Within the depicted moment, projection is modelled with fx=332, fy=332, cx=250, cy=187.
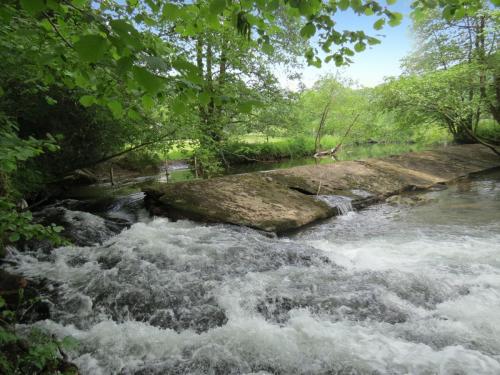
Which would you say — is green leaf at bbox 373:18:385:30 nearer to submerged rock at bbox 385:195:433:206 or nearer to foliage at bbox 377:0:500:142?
submerged rock at bbox 385:195:433:206

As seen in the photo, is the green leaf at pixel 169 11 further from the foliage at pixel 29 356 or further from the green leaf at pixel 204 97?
the foliage at pixel 29 356

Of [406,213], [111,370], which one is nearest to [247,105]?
[111,370]

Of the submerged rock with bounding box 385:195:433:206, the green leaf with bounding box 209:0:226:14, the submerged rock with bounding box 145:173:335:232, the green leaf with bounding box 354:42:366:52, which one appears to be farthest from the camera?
the submerged rock with bounding box 385:195:433:206

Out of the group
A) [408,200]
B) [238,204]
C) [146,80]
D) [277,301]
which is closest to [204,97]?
[146,80]

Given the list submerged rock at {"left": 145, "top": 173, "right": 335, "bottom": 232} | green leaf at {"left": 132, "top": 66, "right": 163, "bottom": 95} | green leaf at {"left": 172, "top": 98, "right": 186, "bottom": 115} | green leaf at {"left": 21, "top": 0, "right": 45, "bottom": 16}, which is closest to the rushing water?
submerged rock at {"left": 145, "top": 173, "right": 335, "bottom": 232}

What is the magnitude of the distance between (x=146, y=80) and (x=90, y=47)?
19 centimetres

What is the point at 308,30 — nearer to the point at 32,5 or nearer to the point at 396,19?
the point at 396,19

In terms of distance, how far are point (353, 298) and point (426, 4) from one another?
286cm

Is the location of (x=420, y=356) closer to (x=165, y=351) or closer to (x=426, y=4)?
(x=165, y=351)

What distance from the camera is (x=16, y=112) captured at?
7516 millimetres

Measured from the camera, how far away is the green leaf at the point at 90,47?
1.05 metres

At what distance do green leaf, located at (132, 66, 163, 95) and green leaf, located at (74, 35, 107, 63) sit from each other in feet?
0.38

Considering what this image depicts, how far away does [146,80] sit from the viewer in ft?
3.76

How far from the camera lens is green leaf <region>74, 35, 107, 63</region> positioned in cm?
105
